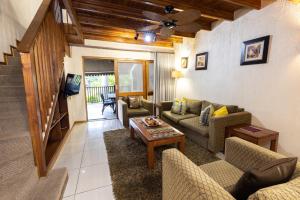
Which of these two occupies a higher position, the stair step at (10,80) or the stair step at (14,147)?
the stair step at (10,80)

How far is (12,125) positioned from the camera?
196 cm

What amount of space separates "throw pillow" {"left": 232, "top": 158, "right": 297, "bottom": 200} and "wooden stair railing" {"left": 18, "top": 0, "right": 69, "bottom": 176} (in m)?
A: 1.96

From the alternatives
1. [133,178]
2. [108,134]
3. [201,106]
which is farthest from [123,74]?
[133,178]

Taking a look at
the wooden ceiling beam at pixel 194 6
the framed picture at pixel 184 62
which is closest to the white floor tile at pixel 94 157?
the wooden ceiling beam at pixel 194 6

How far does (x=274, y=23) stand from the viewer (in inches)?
96.0

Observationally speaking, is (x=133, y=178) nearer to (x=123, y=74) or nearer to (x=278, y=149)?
(x=278, y=149)

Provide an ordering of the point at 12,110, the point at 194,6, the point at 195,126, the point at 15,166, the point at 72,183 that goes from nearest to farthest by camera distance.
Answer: the point at 15,166 < the point at 72,183 < the point at 12,110 < the point at 194,6 < the point at 195,126

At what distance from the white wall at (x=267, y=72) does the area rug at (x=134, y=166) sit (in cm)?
122

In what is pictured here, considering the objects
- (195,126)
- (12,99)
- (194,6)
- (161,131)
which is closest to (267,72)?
(195,126)

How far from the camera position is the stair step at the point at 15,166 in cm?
152

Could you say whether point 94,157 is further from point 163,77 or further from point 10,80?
point 163,77

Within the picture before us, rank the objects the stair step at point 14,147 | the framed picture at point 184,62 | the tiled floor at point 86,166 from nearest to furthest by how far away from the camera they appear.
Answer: the stair step at point 14,147 < the tiled floor at point 86,166 < the framed picture at point 184,62

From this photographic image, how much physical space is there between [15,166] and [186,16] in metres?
2.72

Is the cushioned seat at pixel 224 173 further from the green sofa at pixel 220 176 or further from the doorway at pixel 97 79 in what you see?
the doorway at pixel 97 79
